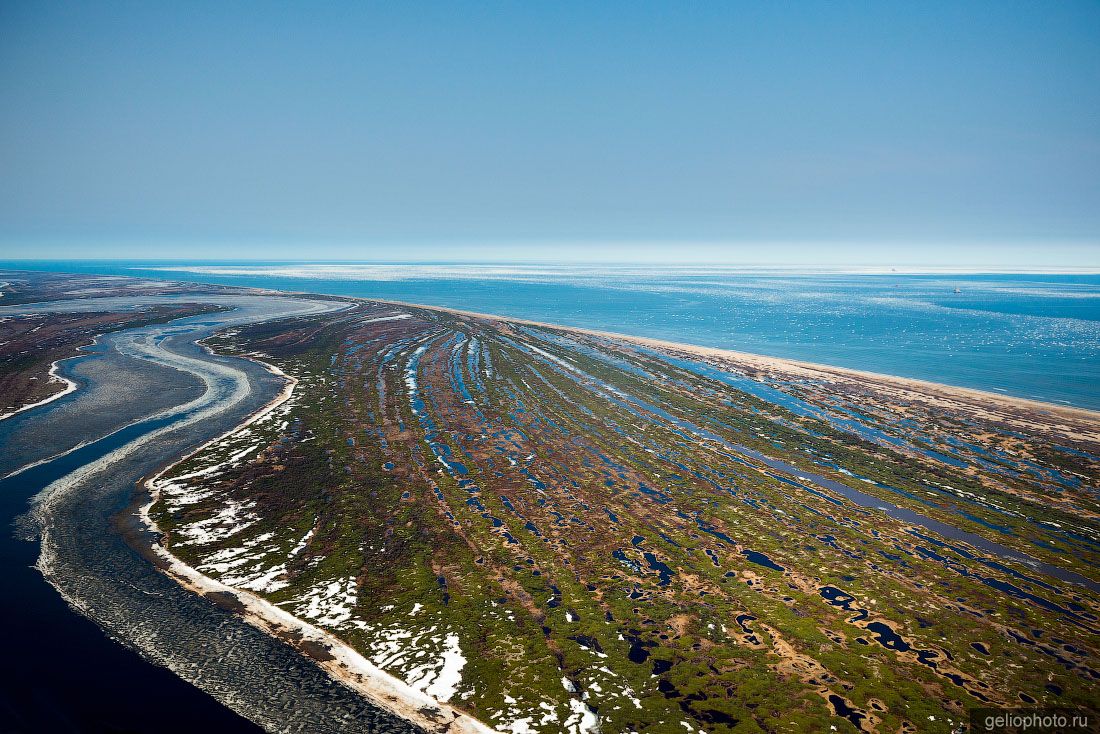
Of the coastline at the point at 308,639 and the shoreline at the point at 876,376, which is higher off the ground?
the shoreline at the point at 876,376

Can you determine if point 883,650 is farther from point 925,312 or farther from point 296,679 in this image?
point 925,312

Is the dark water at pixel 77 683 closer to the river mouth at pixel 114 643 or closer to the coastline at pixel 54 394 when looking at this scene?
the river mouth at pixel 114 643

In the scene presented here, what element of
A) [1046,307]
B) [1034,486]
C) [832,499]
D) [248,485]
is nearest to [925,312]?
[1046,307]

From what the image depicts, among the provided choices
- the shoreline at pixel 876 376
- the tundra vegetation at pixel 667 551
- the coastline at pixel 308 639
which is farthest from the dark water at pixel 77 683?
the shoreline at pixel 876 376

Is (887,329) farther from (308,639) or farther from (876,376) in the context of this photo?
(308,639)

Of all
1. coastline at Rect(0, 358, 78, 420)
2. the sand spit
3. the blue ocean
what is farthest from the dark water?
the blue ocean

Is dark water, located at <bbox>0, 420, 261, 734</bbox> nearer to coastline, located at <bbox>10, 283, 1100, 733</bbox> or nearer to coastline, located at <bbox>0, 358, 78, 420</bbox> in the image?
coastline, located at <bbox>10, 283, 1100, 733</bbox>
